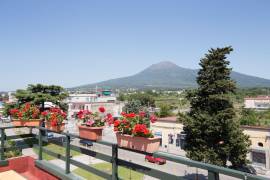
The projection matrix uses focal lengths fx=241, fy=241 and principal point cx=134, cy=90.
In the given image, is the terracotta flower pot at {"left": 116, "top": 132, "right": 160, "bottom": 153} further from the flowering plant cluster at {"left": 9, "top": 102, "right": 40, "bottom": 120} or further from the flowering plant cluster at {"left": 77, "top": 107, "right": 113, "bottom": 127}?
the flowering plant cluster at {"left": 9, "top": 102, "right": 40, "bottom": 120}

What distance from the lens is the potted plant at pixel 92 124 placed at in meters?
3.15

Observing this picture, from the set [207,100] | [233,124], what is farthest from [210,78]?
[233,124]

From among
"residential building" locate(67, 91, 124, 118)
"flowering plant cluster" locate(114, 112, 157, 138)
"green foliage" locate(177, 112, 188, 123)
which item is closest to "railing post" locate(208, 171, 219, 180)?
"flowering plant cluster" locate(114, 112, 157, 138)

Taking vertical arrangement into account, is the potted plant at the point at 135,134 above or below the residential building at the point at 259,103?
above

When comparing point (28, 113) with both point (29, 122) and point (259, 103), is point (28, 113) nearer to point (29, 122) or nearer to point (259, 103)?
point (29, 122)

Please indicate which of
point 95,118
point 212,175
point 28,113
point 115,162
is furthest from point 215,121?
point 212,175

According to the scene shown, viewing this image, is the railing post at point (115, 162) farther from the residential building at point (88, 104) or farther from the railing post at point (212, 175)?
the residential building at point (88, 104)

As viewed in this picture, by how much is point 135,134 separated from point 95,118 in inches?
42.8

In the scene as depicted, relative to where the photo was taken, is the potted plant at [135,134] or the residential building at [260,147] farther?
the residential building at [260,147]

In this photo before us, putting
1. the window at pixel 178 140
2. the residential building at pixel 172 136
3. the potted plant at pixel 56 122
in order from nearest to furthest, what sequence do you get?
the potted plant at pixel 56 122 → the residential building at pixel 172 136 → the window at pixel 178 140

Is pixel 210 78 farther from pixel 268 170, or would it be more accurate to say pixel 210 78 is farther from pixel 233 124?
pixel 268 170

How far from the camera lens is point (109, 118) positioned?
11.4ft

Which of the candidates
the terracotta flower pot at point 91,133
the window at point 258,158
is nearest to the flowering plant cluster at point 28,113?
the terracotta flower pot at point 91,133

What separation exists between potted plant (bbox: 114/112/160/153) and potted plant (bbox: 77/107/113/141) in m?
0.43
